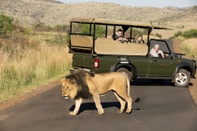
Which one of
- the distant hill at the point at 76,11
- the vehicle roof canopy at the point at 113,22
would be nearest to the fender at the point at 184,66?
the vehicle roof canopy at the point at 113,22

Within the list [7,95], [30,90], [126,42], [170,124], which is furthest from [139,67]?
[170,124]

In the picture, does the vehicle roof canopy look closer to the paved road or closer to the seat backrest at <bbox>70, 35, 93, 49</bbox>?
the seat backrest at <bbox>70, 35, 93, 49</bbox>

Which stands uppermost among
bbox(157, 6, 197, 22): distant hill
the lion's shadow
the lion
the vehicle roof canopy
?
bbox(157, 6, 197, 22): distant hill

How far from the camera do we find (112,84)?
885cm

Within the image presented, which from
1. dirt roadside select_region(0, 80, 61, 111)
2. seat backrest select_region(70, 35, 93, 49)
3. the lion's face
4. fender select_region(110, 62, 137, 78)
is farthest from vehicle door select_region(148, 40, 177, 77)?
the lion's face

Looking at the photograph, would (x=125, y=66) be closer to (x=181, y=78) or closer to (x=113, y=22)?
(x=113, y=22)

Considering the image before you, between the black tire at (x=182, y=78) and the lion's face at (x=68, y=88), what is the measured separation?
22.1 feet

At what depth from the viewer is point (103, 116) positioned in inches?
340

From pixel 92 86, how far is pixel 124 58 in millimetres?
4743

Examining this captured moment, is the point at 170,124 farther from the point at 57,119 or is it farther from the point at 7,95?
the point at 7,95

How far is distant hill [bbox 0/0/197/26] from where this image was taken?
355 ft

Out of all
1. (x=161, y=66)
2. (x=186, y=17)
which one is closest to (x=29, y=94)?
(x=161, y=66)

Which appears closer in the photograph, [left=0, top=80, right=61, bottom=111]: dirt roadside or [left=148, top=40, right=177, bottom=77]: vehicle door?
[left=0, top=80, right=61, bottom=111]: dirt roadside

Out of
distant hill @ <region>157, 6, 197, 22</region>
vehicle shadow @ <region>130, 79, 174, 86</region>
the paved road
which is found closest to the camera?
the paved road
